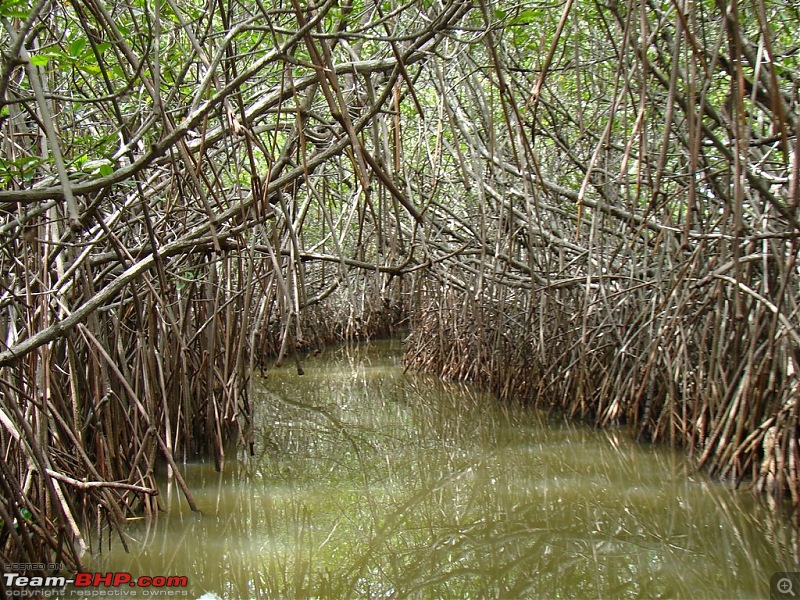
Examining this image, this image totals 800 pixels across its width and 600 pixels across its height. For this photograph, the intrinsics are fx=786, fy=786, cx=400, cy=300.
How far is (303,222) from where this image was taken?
4.30 metres

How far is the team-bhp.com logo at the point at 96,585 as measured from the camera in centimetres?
239

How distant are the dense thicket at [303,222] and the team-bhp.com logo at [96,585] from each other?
11 centimetres

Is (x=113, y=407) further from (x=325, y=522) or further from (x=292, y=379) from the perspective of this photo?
(x=292, y=379)

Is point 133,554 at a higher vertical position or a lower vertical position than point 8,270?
lower

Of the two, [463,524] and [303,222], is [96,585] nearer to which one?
[463,524]

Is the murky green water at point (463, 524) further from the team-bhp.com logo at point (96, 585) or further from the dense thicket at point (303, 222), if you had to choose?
the dense thicket at point (303, 222)

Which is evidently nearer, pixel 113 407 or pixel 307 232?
pixel 113 407

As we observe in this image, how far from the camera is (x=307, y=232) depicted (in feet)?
38.4

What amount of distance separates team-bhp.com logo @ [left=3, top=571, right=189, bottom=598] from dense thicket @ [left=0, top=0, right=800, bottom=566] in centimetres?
11

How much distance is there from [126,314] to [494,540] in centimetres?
204

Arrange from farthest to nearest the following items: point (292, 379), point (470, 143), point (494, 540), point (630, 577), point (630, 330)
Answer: point (292, 379), point (470, 143), point (630, 330), point (494, 540), point (630, 577)

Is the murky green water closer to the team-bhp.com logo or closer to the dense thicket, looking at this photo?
the team-bhp.com logo

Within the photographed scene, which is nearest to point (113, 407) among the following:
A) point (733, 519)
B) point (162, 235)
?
point (162, 235)

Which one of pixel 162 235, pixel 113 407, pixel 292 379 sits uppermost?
pixel 162 235
